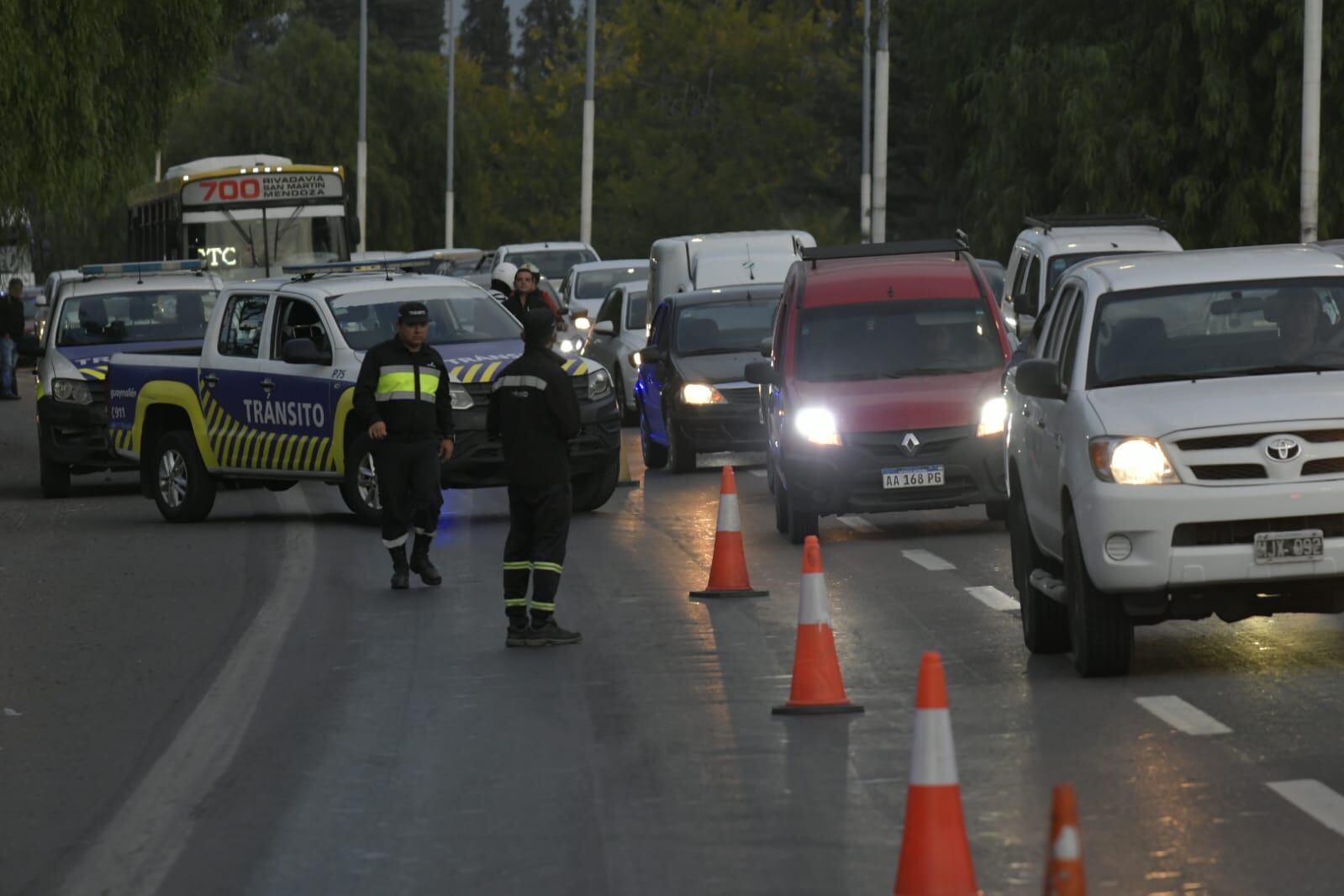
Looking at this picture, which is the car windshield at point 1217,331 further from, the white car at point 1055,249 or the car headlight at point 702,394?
the white car at point 1055,249

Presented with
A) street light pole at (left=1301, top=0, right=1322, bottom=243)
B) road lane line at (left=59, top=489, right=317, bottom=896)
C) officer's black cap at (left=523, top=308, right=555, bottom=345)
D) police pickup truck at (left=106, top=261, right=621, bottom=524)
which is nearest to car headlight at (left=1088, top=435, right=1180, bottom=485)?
officer's black cap at (left=523, top=308, right=555, bottom=345)

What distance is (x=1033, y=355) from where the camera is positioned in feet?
44.9

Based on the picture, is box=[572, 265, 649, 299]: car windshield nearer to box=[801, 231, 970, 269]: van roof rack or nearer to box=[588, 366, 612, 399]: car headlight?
box=[588, 366, 612, 399]: car headlight

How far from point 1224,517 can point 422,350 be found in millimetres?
7168

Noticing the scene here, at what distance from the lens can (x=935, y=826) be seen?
6.93 meters

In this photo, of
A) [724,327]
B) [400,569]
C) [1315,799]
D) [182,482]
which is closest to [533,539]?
[400,569]

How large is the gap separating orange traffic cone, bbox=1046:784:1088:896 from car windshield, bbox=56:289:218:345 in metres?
23.6

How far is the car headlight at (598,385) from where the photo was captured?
21406mm

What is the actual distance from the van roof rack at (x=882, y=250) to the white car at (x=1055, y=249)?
507 centimetres

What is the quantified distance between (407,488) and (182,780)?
7.07 meters

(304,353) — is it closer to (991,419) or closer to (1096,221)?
(991,419)

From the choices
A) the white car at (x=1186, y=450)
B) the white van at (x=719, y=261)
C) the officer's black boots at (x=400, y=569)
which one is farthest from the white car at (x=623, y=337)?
the white car at (x=1186, y=450)

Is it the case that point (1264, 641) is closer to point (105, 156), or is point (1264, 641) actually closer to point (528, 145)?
point (105, 156)

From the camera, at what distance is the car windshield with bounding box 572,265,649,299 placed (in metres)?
43.4
